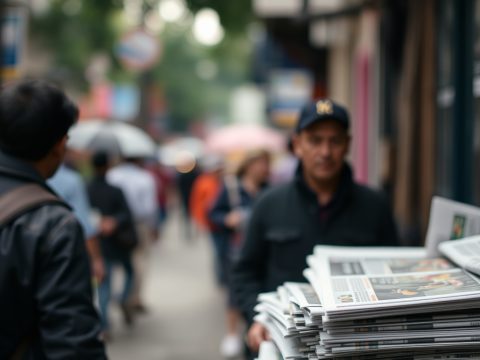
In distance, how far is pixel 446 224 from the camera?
2.32 metres

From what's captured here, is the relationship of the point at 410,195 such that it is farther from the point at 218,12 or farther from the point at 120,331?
the point at 218,12

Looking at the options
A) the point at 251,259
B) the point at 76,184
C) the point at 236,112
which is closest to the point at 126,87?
the point at 76,184

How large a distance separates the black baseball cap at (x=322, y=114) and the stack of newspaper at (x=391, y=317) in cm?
117

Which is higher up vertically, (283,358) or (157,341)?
(283,358)

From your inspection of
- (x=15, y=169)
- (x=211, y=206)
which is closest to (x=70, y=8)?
(x=211, y=206)

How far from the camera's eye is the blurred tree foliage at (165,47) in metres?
12.8

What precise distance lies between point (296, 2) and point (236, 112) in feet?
208

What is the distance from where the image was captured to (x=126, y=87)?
111ft

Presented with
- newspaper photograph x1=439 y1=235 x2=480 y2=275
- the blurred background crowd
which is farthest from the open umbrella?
newspaper photograph x1=439 y1=235 x2=480 y2=275

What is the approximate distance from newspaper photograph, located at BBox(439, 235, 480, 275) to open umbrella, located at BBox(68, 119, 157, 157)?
614 cm

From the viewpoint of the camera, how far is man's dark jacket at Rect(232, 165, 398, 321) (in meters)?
3.17

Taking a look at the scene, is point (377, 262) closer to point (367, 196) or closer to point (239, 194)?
point (367, 196)

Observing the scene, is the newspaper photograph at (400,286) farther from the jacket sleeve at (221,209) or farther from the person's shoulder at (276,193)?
the jacket sleeve at (221,209)

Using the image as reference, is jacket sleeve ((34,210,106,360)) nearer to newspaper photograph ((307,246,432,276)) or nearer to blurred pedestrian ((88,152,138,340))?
newspaper photograph ((307,246,432,276))
